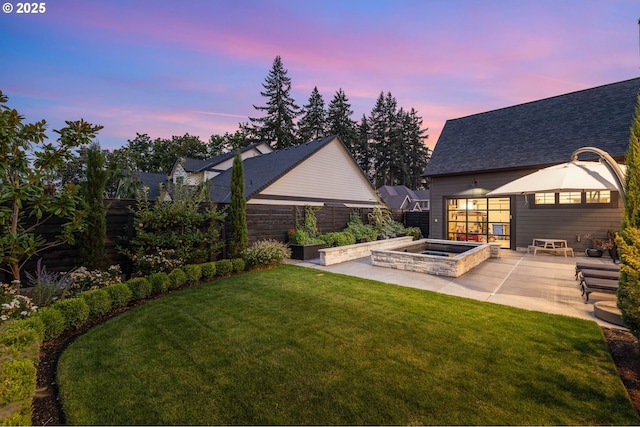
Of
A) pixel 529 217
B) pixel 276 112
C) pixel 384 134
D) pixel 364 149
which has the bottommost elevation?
pixel 529 217

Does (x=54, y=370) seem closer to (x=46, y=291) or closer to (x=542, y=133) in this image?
(x=46, y=291)

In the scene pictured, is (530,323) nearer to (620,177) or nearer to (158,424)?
(620,177)

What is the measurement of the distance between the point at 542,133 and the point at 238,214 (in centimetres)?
1316

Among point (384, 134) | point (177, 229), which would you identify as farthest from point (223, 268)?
point (384, 134)

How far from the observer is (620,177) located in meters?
3.74

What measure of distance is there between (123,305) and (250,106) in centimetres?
3620

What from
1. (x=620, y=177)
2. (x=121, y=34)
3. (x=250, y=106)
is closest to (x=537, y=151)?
(x=620, y=177)

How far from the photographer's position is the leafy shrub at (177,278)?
18.9 feet

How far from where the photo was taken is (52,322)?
355cm

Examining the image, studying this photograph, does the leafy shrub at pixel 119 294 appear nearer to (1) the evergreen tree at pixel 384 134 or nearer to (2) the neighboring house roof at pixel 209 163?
(2) the neighboring house roof at pixel 209 163

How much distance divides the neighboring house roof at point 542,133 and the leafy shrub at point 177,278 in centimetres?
1146

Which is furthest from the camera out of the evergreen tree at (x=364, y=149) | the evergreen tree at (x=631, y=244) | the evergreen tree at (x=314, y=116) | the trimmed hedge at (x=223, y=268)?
the evergreen tree at (x=364, y=149)

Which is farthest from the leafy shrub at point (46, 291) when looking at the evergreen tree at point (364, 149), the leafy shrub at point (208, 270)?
the evergreen tree at point (364, 149)

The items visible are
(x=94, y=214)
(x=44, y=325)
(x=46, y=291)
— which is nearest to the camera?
(x=44, y=325)
